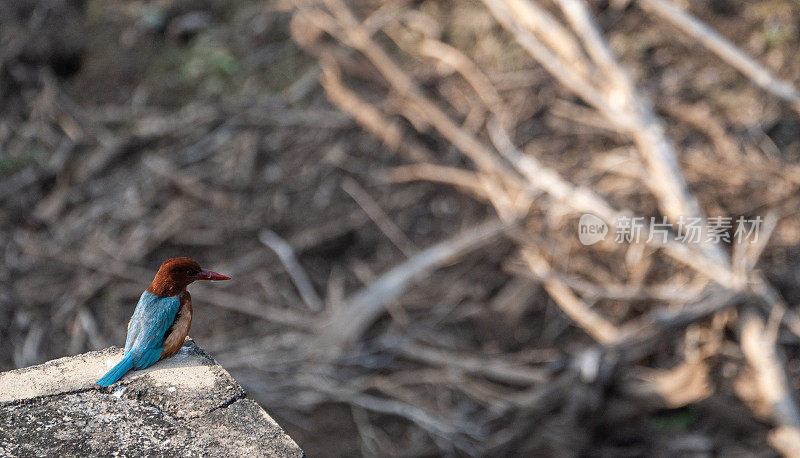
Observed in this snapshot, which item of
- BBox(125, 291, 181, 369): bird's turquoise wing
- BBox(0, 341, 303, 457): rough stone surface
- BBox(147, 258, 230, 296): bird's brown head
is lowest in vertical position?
BBox(0, 341, 303, 457): rough stone surface

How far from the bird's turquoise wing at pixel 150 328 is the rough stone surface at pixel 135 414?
0.04 m

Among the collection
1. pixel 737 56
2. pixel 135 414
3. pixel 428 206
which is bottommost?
pixel 135 414

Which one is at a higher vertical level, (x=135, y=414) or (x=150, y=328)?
(x=150, y=328)

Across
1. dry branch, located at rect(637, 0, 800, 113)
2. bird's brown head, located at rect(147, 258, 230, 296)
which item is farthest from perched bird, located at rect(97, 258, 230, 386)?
dry branch, located at rect(637, 0, 800, 113)

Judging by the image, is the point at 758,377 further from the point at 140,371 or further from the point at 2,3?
the point at 2,3

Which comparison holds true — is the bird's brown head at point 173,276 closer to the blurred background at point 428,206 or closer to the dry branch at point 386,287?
the blurred background at point 428,206

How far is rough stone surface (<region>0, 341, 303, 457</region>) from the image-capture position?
4.46 feet

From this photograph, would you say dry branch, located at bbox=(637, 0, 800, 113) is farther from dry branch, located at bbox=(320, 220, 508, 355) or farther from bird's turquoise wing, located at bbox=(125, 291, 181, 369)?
bird's turquoise wing, located at bbox=(125, 291, 181, 369)

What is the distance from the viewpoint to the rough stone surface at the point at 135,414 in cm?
136

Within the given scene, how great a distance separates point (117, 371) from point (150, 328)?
0.36ft

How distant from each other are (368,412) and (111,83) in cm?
287

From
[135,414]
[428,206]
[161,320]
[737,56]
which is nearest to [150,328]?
[161,320]

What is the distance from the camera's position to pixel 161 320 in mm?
1551

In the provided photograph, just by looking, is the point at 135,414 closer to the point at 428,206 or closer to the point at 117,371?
the point at 117,371
